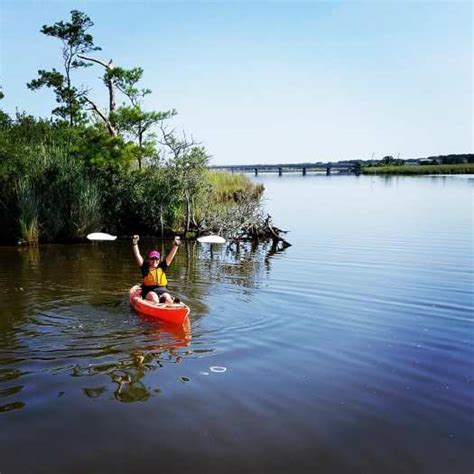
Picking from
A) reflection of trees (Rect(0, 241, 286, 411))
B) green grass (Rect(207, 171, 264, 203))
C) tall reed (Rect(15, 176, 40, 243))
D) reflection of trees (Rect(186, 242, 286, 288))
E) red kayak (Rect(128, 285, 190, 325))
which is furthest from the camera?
green grass (Rect(207, 171, 264, 203))

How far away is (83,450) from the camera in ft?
17.6

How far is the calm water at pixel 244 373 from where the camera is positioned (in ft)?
17.8

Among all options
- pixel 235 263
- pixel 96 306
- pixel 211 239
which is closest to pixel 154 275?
pixel 96 306

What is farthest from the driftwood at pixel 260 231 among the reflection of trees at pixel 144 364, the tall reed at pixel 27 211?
the reflection of trees at pixel 144 364

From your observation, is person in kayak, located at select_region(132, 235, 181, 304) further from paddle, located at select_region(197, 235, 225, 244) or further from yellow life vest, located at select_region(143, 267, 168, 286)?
paddle, located at select_region(197, 235, 225, 244)

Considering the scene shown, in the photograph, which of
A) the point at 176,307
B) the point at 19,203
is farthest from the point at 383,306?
the point at 19,203

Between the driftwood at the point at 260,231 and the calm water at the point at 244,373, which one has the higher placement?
the driftwood at the point at 260,231

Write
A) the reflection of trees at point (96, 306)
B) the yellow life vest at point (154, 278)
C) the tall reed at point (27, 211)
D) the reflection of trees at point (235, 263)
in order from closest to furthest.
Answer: the reflection of trees at point (96, 306), the yellow life vest at point (154, 278), the reflection of trees at point (235, 263), the tall reed at point (27, 211)

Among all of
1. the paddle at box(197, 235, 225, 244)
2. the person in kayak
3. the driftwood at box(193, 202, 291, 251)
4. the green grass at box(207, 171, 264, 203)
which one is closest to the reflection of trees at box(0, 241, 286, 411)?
the person in kayak

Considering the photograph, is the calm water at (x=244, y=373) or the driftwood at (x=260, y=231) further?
the driftwood at (x=260, y=231)

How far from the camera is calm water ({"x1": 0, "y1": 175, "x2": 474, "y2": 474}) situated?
5.43 metres

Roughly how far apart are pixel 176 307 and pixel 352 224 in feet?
60.4

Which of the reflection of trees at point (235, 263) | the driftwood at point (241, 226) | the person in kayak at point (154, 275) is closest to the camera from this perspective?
the person in kayak at point (154, 275)

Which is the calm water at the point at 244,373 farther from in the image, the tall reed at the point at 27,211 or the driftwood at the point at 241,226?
the driftwood at the point at 241,226
